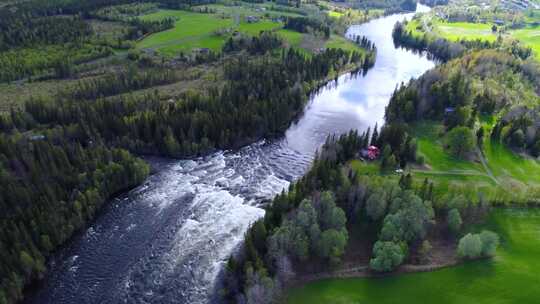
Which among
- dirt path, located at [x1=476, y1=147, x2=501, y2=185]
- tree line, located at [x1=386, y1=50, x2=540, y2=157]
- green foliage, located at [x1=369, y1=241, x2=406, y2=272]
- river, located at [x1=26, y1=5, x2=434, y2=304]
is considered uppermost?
tree line, located at [x1=386, y1=50, x2=540, y2=157]

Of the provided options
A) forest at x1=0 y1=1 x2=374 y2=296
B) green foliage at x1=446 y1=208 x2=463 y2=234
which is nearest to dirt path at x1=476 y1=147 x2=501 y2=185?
green foliage at x1=446 y1=208 x2=463 y2=234

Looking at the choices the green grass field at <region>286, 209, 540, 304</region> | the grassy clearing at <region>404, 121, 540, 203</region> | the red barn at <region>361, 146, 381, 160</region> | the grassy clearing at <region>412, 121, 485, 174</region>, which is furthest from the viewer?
the red barn at <region>361, 146, 381, 160</region>

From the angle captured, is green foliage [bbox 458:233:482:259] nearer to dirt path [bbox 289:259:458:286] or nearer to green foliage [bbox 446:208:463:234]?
dirt path [bbox 289:259:458:286]

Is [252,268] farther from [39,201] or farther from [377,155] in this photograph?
[377,155]

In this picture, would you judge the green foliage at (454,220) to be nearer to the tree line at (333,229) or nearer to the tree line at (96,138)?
the tree line at (333,229)

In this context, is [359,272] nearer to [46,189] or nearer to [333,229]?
[333,229]

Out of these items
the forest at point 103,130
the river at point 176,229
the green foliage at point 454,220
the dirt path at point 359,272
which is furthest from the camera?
the green foliage at point 454,220

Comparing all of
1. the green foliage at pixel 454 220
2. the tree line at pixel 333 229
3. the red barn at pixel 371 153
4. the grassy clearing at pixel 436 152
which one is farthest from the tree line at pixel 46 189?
the grassy clearing at pixel 436 152
